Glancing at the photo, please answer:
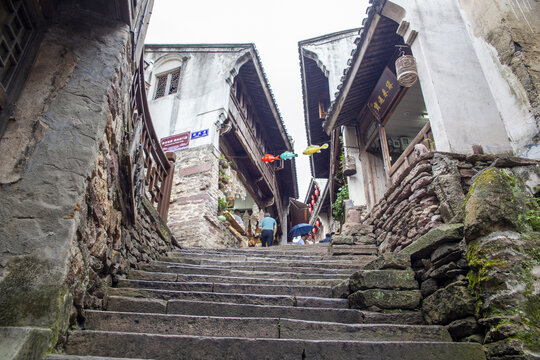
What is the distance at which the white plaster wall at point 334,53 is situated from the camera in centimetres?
1335

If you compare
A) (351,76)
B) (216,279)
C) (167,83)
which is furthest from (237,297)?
(167,83)

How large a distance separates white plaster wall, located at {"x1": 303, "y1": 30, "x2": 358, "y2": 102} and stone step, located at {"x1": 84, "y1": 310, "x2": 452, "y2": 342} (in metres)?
11.0

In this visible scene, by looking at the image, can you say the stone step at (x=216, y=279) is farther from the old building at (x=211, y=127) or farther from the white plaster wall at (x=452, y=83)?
the old building at (x=211, y=127)

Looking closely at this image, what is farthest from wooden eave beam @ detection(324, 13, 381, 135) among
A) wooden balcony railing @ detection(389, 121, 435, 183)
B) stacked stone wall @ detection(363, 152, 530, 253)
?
stacked stone wall @ detection(363, 152, 530, 253)

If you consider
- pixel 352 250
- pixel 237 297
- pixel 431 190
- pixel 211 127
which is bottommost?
pixel 237 297

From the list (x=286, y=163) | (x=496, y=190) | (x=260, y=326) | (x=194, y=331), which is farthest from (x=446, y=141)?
(x=286, y=163)

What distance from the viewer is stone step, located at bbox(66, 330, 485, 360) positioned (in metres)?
2.36

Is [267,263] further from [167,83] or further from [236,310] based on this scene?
[167,83]

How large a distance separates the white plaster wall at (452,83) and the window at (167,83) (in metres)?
9.15

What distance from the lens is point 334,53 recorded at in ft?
46.2

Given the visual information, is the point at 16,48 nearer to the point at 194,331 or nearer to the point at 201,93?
the point at 194,331

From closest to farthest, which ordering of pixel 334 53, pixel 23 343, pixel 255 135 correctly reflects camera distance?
pixel 23 343
pixel 334 53
pixel 255 135

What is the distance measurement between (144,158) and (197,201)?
527 centimetres

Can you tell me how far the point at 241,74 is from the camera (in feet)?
46.1
